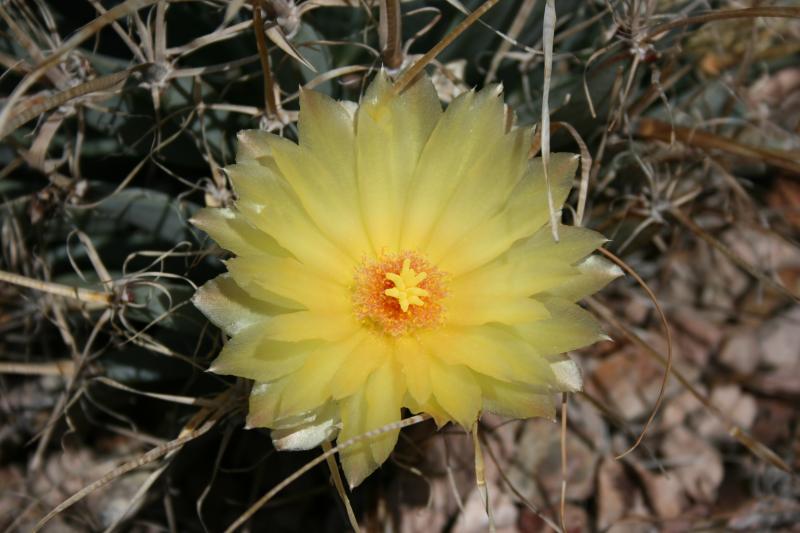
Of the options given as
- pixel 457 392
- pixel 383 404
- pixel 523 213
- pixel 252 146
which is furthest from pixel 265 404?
pixel 523 213

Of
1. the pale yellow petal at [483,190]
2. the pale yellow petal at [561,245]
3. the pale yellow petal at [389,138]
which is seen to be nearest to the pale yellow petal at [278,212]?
the pale yellow petal at [389,138]

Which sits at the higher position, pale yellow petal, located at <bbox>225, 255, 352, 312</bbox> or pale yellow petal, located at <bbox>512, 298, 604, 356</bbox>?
pale yellow petal, located at <bbox>225, 255, 352, 312</bbox>

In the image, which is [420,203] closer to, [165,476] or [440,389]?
[440,389]

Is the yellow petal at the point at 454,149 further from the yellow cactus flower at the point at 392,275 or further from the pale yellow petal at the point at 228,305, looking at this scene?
the pale yellow petal at the point at 228,305

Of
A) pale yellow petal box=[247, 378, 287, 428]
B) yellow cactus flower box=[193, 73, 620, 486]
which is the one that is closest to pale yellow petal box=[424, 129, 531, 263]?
yellow cactus flower box=[193, 73, 620, 486]

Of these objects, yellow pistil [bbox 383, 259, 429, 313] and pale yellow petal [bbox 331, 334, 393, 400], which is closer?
pale yellow petal [bbox 331, 334, 393, 400]

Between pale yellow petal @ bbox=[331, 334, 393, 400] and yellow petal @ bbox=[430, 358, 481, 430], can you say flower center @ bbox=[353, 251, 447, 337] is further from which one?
yellow petal @ bbox=[430, 358, 481, 430]

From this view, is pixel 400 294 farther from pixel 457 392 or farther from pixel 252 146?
pixel 252 146

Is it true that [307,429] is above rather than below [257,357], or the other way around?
below
